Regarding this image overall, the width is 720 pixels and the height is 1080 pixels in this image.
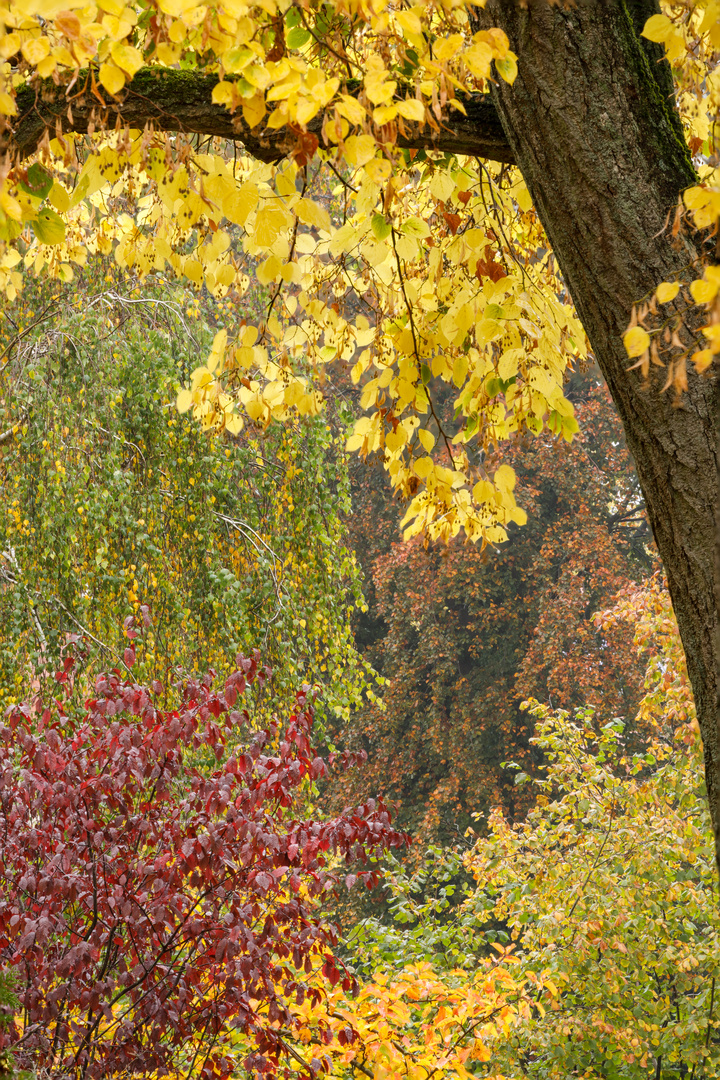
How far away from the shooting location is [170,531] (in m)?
5.19

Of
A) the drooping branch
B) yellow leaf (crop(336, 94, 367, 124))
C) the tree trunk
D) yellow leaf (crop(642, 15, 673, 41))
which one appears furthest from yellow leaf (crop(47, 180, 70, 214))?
yellow leaf (crop(642, 15, 673, 41))

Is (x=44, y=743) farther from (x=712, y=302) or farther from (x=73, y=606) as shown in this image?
(x=712, y=302)

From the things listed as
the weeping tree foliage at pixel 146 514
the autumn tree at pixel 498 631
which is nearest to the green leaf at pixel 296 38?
the weeping tree foliage at pixel 146 514

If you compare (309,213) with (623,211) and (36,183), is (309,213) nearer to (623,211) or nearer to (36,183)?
(36,183)

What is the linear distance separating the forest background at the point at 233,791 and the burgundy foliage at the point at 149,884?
0.6 inches

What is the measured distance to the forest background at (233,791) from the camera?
3.01m

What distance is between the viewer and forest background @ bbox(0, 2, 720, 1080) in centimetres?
301

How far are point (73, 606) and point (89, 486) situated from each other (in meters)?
0.60

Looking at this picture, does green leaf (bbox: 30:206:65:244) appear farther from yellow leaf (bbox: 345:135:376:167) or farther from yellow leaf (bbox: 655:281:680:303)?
yellow leaf (bbox: 655:281:680:303)

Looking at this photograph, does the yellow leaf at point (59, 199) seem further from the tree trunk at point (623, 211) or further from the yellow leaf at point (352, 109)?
the tree trunk at point (623, 211)

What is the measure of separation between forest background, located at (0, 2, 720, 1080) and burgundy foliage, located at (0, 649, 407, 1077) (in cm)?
1

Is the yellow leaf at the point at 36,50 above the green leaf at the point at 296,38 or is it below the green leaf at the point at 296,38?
below

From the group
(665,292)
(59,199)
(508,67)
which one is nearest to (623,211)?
(508,67)

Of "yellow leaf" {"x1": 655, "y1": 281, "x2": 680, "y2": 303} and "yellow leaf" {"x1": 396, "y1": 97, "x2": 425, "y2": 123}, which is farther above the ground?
"yellow leaf" {"x1": 396, "y1": 97, "x2": 425, "y2": 123}
